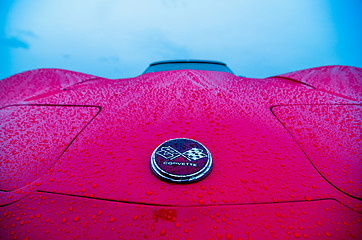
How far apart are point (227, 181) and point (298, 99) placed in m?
0.92

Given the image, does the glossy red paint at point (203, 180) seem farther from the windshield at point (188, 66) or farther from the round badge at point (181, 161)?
the windshield at point (188, 66)

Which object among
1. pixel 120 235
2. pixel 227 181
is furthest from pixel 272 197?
pixel 120 235

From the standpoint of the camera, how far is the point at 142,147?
2.52ft

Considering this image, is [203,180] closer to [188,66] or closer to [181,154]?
[181,154]

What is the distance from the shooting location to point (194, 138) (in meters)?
0.79

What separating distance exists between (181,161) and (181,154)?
33mm

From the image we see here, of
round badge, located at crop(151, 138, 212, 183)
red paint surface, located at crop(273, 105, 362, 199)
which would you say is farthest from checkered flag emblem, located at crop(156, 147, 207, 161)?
red paint surface, located at crop(273, 105, 362, 199)

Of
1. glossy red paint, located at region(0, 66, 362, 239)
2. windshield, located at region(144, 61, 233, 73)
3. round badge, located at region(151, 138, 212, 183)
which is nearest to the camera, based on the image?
glossy red paint, located at region(0, 66, 362, 239)

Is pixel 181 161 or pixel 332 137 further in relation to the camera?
pixel 332 137

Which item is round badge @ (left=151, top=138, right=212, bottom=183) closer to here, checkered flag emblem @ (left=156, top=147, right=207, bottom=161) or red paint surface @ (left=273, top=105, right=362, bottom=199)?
checkered flag emblem @ (left=156, top=147, right=207, bottom=161)

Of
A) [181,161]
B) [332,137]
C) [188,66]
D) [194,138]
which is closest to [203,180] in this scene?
[181,161]

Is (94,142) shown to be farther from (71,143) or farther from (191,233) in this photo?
(191,233)

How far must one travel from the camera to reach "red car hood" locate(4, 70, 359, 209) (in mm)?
594

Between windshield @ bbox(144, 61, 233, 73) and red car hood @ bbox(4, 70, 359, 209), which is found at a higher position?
windshield @ bbox(144, 61, 233, 73)
